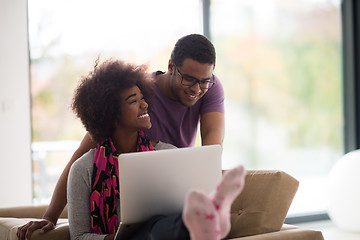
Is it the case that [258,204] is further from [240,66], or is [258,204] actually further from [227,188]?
[240,66]

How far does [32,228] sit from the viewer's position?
7.44 ft

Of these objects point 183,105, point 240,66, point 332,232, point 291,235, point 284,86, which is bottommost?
point 332,232

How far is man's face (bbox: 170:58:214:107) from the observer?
2.49 metres

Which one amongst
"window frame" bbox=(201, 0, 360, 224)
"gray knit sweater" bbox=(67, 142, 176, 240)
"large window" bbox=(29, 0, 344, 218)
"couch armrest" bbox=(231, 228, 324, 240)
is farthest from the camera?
"window frame" bbox=(201, 0, 360, 224)

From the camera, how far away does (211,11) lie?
5008 millimetres

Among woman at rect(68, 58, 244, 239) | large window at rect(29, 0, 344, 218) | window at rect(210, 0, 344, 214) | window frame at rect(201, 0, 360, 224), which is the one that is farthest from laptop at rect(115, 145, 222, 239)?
window frame at rect(201, 0, 360, 224)

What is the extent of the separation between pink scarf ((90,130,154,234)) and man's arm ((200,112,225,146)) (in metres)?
0.59

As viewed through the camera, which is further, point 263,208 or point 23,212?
point 23,212

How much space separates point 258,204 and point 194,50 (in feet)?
2.56

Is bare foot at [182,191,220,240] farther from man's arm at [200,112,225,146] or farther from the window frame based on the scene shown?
the window frame

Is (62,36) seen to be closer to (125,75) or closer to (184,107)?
(184,107)

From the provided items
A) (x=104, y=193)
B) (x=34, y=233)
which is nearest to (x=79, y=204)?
(x=104, y=193)

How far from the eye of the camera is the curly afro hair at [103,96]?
2.28 meters

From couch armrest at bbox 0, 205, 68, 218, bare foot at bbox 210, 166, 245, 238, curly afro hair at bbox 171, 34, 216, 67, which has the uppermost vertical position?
curly afro hair at bbox 171, 34, 216, 67
